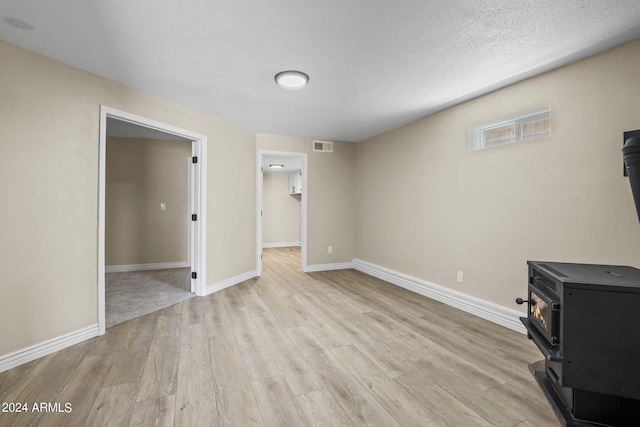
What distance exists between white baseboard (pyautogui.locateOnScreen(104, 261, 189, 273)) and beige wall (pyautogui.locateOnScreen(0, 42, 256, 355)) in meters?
2.86

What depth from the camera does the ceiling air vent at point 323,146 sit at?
5023 mm

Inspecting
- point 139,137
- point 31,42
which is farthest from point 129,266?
point 31,42

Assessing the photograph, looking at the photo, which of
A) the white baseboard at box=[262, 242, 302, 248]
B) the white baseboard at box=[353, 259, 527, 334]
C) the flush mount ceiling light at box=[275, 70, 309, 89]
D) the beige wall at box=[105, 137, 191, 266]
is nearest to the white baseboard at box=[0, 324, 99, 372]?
the flush mount ceiling light at box=[275, 70, 309, 89]

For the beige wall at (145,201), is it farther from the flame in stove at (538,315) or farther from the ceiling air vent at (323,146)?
the flame in stove at (538,315)

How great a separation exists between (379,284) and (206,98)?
3463 mm

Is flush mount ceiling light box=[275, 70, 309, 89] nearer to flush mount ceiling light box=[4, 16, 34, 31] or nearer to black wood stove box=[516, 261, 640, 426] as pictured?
flush mount ceiling light box=[4, 16, 34, 31]

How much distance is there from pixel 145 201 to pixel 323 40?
4.65m

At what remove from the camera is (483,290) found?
2947 mm

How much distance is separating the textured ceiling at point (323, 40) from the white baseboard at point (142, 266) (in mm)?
3479

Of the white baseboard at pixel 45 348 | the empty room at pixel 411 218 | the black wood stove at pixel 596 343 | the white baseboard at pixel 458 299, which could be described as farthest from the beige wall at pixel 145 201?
the black wood stove at pixel 596 343

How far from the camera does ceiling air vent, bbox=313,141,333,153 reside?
5023 mm

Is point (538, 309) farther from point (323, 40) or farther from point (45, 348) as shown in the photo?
point (45, 348)

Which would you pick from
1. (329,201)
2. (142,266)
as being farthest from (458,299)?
(142,266)

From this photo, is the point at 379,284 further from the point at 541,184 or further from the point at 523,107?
the point at 523,107
